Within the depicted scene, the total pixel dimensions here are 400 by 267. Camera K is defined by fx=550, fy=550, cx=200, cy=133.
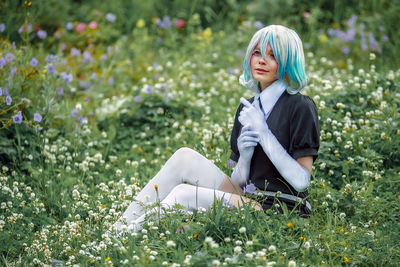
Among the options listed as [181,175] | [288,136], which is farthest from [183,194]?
[288,136]

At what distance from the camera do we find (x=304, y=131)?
9.53ft

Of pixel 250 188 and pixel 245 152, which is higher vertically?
pixel 245 152

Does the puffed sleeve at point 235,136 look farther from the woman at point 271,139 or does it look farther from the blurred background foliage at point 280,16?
the blurred background foliage at point 280,16

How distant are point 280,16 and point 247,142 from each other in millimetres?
4661

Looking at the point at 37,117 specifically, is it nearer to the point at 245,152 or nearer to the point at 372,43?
the point at 245,152

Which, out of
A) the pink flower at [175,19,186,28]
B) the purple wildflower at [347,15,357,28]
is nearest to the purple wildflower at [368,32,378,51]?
the purple wildflower at [347,15,357,28]

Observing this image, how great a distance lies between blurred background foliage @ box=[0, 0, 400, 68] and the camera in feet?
20.5

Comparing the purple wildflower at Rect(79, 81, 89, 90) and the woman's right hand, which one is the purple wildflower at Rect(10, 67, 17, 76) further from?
the woman's right hand

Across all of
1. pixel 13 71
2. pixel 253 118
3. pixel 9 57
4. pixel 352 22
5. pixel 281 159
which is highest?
pixel 352 22

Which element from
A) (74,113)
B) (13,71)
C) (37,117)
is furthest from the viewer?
(74,113)

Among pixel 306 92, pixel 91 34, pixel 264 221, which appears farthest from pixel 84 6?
pixel 264 221

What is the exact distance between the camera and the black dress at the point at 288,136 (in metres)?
2.91

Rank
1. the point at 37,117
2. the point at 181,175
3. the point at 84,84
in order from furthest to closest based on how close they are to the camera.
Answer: the point at 84,84 < the point at 37,117 < the point at 181,175

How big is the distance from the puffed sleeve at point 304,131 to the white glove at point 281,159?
0.23ft
